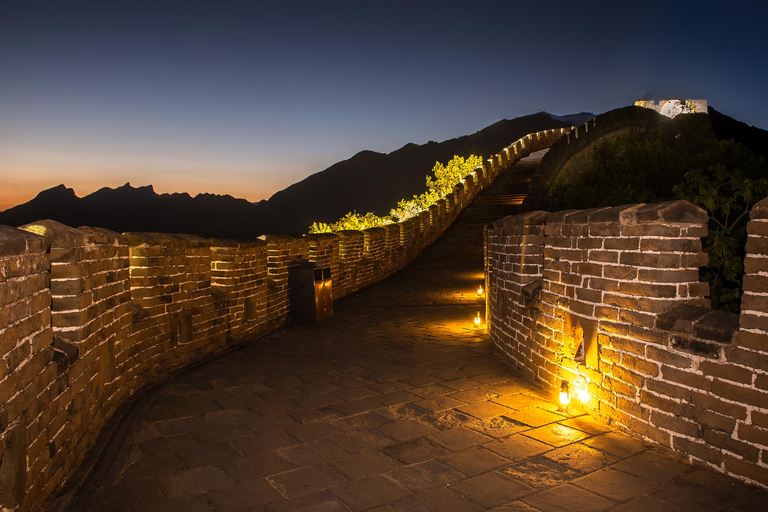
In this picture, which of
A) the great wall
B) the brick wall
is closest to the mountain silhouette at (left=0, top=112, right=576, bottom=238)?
the great wall

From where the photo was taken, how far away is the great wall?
8.64ft

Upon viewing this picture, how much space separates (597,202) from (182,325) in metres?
9.14

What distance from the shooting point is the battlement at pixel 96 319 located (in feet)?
7.95

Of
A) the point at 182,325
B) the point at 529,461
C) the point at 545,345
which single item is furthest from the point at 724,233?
the point at 182,325

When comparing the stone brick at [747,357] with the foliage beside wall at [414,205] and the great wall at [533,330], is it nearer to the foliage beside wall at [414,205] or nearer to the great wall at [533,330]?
the great wall at [533,330]

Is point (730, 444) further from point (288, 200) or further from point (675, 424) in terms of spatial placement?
point (288, 200)

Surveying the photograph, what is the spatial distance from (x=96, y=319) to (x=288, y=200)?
9378cm

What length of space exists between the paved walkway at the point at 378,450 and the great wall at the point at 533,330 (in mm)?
239

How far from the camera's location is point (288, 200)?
313ft

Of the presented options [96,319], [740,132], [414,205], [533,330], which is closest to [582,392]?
[533,330]

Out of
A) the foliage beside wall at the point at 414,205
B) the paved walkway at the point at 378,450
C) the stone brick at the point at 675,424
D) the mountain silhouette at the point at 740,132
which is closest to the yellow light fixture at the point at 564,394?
the paved walkway at the point at 378,450

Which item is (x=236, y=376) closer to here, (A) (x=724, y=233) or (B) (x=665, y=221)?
(B) (x=665, y=221)

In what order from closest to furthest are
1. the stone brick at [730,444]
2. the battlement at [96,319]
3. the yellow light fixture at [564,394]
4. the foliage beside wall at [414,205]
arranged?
the battlement at [96,319] → the stone brick at [730,444] → the yellow light fixture at [564,394] → the foliage beside wall at [414,205]

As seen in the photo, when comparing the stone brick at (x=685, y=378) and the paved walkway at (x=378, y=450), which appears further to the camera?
the stone brick at (x=685, y=378)
